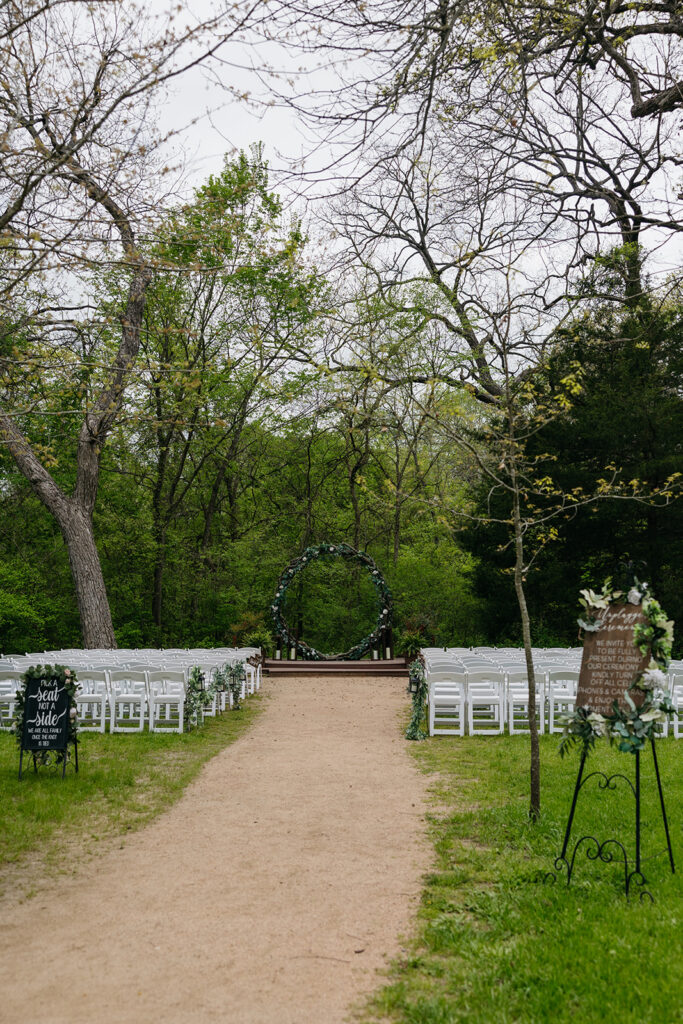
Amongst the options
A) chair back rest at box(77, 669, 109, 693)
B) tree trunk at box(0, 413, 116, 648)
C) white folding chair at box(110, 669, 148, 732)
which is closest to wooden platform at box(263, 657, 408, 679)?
tree trunk at box(0, 413, 116, 648)

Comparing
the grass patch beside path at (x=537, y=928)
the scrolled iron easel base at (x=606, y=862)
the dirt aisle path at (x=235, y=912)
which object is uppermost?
the scrolled iron easel base at (x=606, y=862)

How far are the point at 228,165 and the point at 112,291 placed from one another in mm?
5708

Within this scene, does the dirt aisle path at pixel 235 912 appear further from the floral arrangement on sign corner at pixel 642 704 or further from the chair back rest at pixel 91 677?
the chair back rest at pixel 91 677

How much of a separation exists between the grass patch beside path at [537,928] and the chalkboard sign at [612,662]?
1.13 m

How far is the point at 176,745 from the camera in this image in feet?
35.2

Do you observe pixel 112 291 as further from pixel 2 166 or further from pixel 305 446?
pixel 2 166

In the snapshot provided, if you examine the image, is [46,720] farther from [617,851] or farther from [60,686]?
[617,851]

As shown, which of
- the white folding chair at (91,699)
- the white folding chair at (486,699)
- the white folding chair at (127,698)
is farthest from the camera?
the white folding chair at (91,699)

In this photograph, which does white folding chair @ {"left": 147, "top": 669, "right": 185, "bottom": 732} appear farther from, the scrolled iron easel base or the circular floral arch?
the circular floral arch

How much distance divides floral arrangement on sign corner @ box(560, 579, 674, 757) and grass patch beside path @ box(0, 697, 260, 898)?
3798 mm

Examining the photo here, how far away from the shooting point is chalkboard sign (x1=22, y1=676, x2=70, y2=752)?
28.5 feet

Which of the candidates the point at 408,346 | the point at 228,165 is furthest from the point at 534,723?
the point at 228,165

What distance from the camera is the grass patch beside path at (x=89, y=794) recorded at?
629 centimetres

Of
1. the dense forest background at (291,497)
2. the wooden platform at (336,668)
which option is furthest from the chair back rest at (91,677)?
the dense forest background at (291,497)
